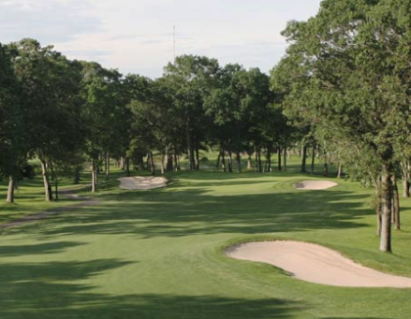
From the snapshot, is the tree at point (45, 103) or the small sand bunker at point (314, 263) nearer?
the small sand bunker at point (314, 263)

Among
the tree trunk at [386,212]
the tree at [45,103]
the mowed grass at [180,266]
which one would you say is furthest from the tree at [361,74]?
the tree at [45,103]

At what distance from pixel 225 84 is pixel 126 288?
7309 centimetres

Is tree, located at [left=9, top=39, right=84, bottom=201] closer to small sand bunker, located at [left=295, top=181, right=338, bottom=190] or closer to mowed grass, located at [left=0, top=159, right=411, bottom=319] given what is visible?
mowed grass, located at [left=0, top=159, right=411, bottom=319]

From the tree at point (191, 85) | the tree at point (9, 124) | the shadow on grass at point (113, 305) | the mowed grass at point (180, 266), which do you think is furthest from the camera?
the tree at point (191, 85)

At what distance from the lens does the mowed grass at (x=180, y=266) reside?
13938mm

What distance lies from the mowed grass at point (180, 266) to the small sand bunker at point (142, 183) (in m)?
22.0

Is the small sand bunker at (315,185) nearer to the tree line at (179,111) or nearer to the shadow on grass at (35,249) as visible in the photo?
the tree line at (179,111)

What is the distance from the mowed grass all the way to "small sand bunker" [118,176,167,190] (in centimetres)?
2204

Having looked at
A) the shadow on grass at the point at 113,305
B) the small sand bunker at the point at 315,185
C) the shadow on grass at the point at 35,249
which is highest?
the small sand bunker at the point at 315,185

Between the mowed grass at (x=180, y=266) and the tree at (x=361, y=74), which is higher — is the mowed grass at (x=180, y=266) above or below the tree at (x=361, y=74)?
below

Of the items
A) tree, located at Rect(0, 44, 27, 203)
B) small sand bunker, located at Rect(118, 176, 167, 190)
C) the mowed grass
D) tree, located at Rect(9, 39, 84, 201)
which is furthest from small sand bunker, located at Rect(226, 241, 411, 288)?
small sand bunker, located at Rect(118, 176, 167, 190)

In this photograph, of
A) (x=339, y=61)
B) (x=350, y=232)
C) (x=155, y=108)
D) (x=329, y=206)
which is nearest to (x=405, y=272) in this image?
(x=339, y=61)

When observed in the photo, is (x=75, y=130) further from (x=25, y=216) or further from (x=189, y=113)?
(x=189, y=113)

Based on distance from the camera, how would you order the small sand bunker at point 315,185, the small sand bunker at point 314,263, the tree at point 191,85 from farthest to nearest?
the tree at point 191,85 → the small sand bunker at point 315,185 → the small sand bunker at point 314,263
